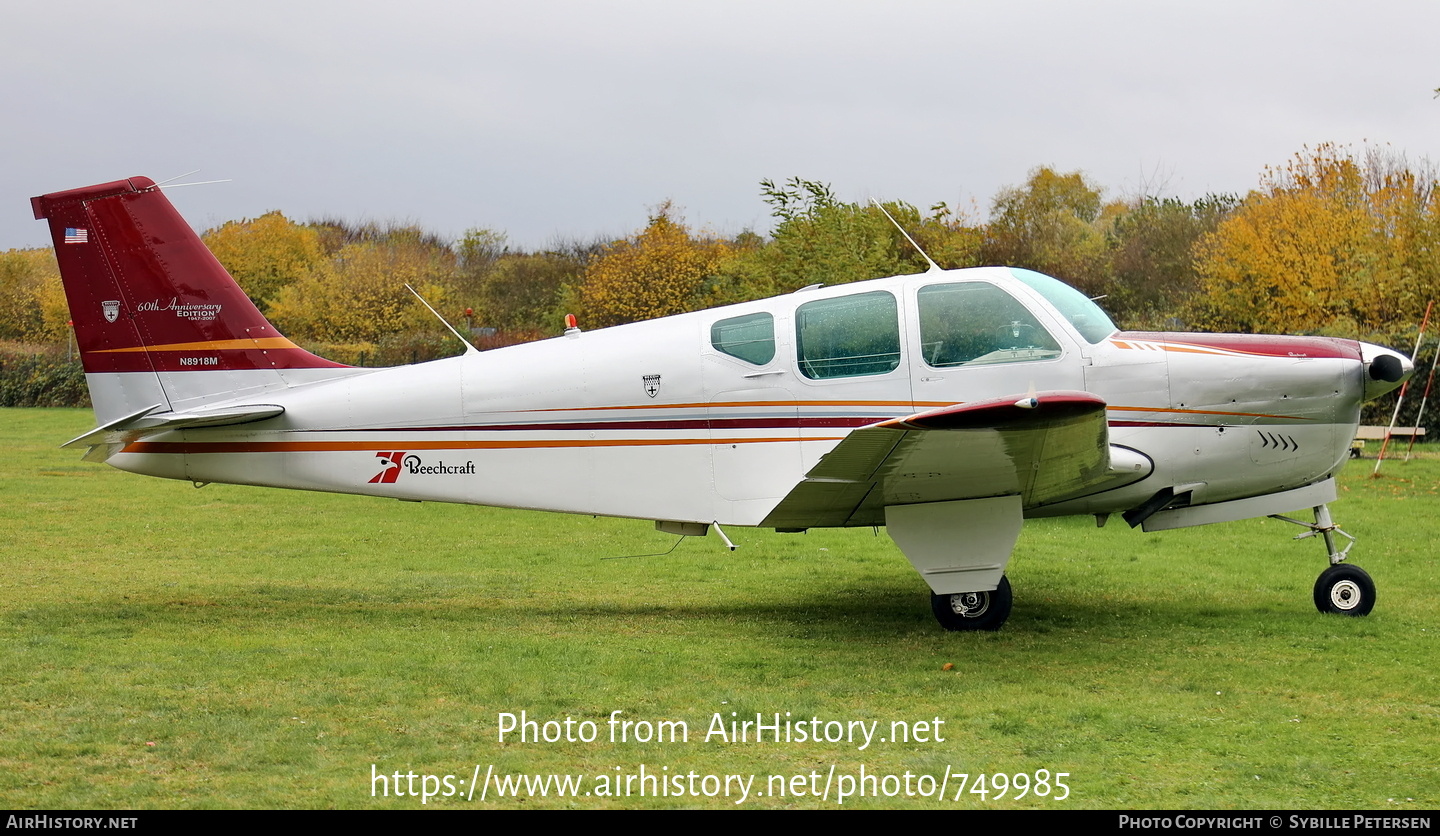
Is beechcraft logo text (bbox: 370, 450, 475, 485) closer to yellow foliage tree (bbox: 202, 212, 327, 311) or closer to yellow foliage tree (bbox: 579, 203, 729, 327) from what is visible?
yellow foliage tree (bbox: 579, 203, 729, 327)

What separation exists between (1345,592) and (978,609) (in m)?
2.64

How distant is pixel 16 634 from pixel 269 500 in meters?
9.64

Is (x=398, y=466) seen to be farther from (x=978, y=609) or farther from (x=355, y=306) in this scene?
(x=355, y=306)

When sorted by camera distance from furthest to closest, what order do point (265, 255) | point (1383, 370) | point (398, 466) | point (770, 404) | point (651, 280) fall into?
point (265, 255) → point (651, 280) → point (398, 466) → point (770, 404) → point (1383, 370)

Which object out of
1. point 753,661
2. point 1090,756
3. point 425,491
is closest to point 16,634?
point 425,491

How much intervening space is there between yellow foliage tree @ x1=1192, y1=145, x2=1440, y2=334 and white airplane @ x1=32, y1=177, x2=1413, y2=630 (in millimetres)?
20093

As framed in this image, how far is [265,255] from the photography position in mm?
48406

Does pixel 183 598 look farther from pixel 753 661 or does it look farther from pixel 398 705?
pixel 753 661

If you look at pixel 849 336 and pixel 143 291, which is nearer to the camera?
pixel 849 336

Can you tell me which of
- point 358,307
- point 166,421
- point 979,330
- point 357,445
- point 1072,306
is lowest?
point 357,445

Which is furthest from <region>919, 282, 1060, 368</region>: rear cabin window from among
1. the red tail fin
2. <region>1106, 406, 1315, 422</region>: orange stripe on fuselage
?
the red tail fin

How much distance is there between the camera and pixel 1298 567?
10.6 m

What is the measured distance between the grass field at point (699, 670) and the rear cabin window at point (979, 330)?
6.27ft

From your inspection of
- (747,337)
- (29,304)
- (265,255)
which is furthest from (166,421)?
(29,304)
